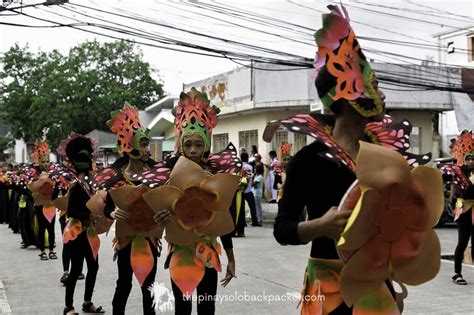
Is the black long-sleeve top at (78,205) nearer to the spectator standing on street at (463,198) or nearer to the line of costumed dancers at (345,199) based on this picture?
the line of costumed dancers at (345,199)

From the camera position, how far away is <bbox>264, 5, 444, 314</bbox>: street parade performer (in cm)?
221

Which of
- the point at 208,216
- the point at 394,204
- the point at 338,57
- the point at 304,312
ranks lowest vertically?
the point at 304,312

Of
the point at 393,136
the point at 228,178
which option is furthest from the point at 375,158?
the point at 228,178

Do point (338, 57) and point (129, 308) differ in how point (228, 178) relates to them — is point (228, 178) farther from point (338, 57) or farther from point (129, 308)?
point (129, 308)

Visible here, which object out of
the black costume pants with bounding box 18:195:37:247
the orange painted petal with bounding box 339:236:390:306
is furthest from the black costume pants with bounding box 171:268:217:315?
the black costume pants with bounding box 18:195:37:247

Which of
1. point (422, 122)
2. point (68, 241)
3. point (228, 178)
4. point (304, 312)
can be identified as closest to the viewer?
point (304, 312)

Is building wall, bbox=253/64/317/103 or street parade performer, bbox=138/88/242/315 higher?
Result: building wall, bbox=253/64/317/103

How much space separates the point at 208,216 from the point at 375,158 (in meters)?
2.11

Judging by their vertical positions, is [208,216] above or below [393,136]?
below

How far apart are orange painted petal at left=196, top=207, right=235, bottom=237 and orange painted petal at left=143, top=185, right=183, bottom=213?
297 mm

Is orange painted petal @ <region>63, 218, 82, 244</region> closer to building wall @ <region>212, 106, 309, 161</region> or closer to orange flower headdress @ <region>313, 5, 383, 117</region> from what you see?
orange flower headdress @ <region>313, 5, 383, 117</region>

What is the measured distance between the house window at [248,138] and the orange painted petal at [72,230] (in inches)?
638

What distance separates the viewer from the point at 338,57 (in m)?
2.61

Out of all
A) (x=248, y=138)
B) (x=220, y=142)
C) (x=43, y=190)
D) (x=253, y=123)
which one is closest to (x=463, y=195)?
(x=43, y=190)
